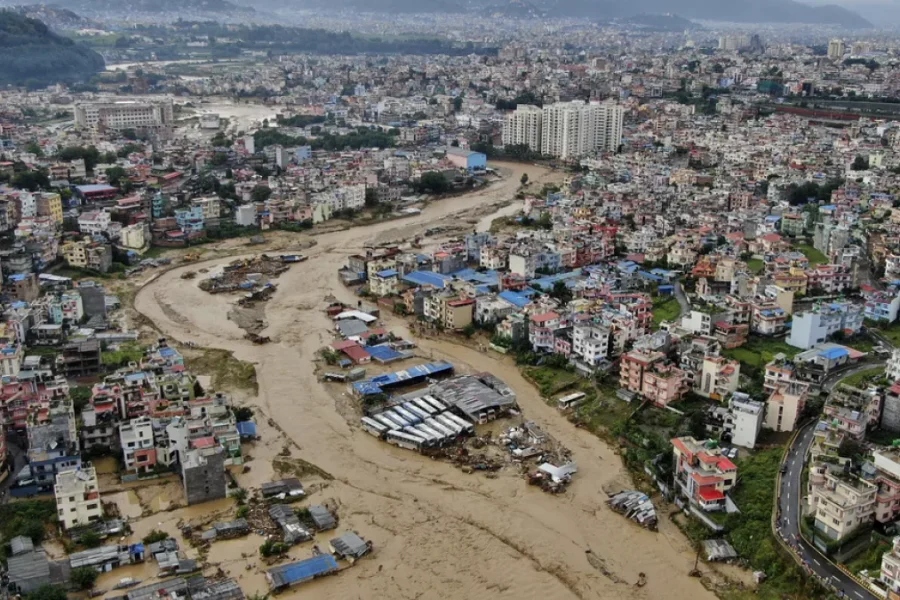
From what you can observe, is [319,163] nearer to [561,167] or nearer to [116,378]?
[561,167]

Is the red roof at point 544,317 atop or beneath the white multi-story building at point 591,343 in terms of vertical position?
atop

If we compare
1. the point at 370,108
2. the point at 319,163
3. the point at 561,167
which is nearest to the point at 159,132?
the point at 319,163

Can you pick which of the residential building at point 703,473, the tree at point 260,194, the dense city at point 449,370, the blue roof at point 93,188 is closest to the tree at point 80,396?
the dense city at point 449,370

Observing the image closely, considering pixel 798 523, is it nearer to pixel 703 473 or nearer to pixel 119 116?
pixel 703 473

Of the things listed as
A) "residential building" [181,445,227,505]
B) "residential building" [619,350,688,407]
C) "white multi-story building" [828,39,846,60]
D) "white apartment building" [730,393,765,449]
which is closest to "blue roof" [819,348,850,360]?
"residential building" [619,350,688,407]

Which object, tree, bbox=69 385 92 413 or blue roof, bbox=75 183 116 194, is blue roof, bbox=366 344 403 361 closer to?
tree, bbox=69 385 92 413

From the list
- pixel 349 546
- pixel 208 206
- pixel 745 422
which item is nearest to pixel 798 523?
pixel 745 422

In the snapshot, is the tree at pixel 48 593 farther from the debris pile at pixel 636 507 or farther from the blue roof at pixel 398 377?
the debris pile at pixel 636 507
